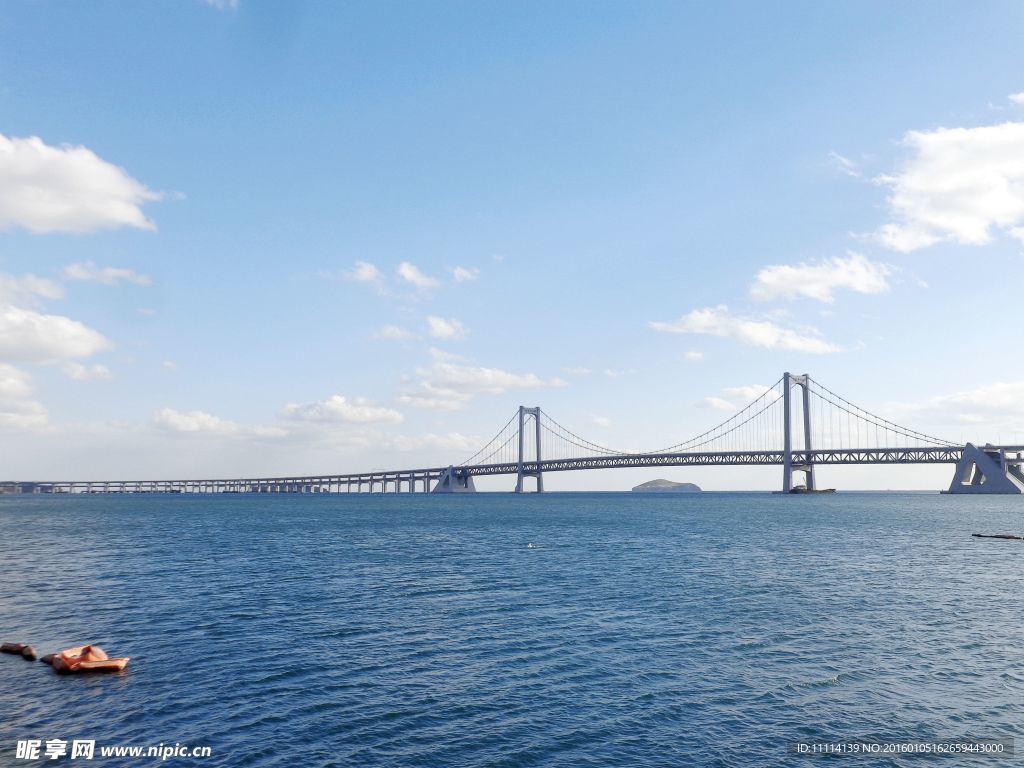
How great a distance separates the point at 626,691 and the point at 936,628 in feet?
44.6

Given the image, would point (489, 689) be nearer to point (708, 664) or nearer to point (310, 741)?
point (310, 741)

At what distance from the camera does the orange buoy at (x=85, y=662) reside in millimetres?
19031

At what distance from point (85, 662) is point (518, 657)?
37.5 ft

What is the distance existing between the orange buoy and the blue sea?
384 mm

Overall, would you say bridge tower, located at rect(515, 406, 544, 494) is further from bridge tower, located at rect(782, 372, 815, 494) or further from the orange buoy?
the orange buoy

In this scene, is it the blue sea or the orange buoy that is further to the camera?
the orange buoy

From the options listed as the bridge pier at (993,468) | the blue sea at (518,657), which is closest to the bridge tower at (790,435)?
the bridge pier at (993,468)

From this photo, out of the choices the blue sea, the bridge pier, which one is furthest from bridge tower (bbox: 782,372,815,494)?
the blue sea

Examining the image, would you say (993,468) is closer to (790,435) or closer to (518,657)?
(790,435)

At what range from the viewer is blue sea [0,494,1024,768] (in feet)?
48.9

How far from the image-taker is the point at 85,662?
19.1 metres

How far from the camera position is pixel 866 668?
65.0ft

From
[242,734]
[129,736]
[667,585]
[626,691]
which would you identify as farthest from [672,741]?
[667,585]

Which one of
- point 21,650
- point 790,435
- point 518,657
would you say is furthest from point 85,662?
point 790,435
